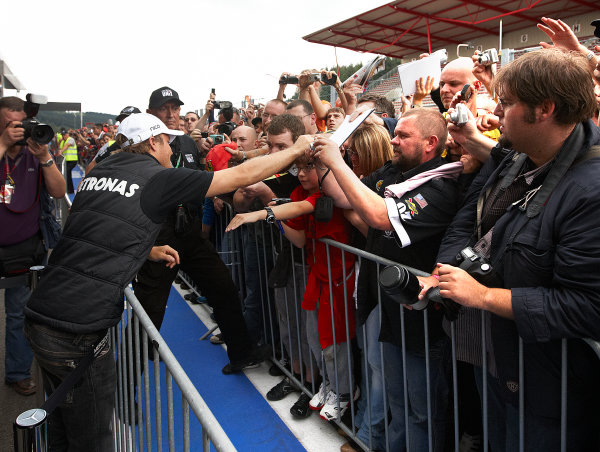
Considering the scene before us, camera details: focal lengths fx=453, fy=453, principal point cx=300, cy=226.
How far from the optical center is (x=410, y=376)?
7.97ft

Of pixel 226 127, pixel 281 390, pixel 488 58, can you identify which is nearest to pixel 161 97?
pixel 226 127

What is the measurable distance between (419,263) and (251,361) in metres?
2.10

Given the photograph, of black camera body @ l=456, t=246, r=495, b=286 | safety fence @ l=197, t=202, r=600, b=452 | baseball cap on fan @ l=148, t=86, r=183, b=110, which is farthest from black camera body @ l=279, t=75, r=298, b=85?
black camera body @ l=456, t=246, r=495, b=286

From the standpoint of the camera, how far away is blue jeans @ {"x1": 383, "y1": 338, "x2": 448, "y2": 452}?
90.1 inches

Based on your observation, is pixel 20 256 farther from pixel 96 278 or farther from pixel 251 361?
pixel 251 361

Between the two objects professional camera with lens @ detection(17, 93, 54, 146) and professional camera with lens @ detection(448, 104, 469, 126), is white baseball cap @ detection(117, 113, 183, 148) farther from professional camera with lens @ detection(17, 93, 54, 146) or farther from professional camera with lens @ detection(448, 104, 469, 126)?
professional camera with lens @ detection(448, 104, 469, 126)

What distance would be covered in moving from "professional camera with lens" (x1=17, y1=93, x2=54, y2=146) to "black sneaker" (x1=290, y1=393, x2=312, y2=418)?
111 inches

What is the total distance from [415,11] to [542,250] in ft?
79.8

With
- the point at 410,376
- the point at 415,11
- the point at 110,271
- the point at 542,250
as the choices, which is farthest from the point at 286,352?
the point at 415,11

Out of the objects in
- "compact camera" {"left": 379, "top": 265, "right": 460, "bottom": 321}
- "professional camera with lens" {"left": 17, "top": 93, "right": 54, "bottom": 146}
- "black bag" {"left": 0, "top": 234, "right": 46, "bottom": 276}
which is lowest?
"black bag" {"left": 0, "top": 234, "right": 46, "bottom": 276}

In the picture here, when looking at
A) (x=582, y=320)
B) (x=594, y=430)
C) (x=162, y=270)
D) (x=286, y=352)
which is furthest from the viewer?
(x=286, y=352)

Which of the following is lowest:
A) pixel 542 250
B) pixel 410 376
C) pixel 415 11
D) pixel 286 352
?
pixel 286 352

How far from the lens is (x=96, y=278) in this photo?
2.29m

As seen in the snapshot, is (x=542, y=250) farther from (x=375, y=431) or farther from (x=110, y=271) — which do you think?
(x=110, y=271)
